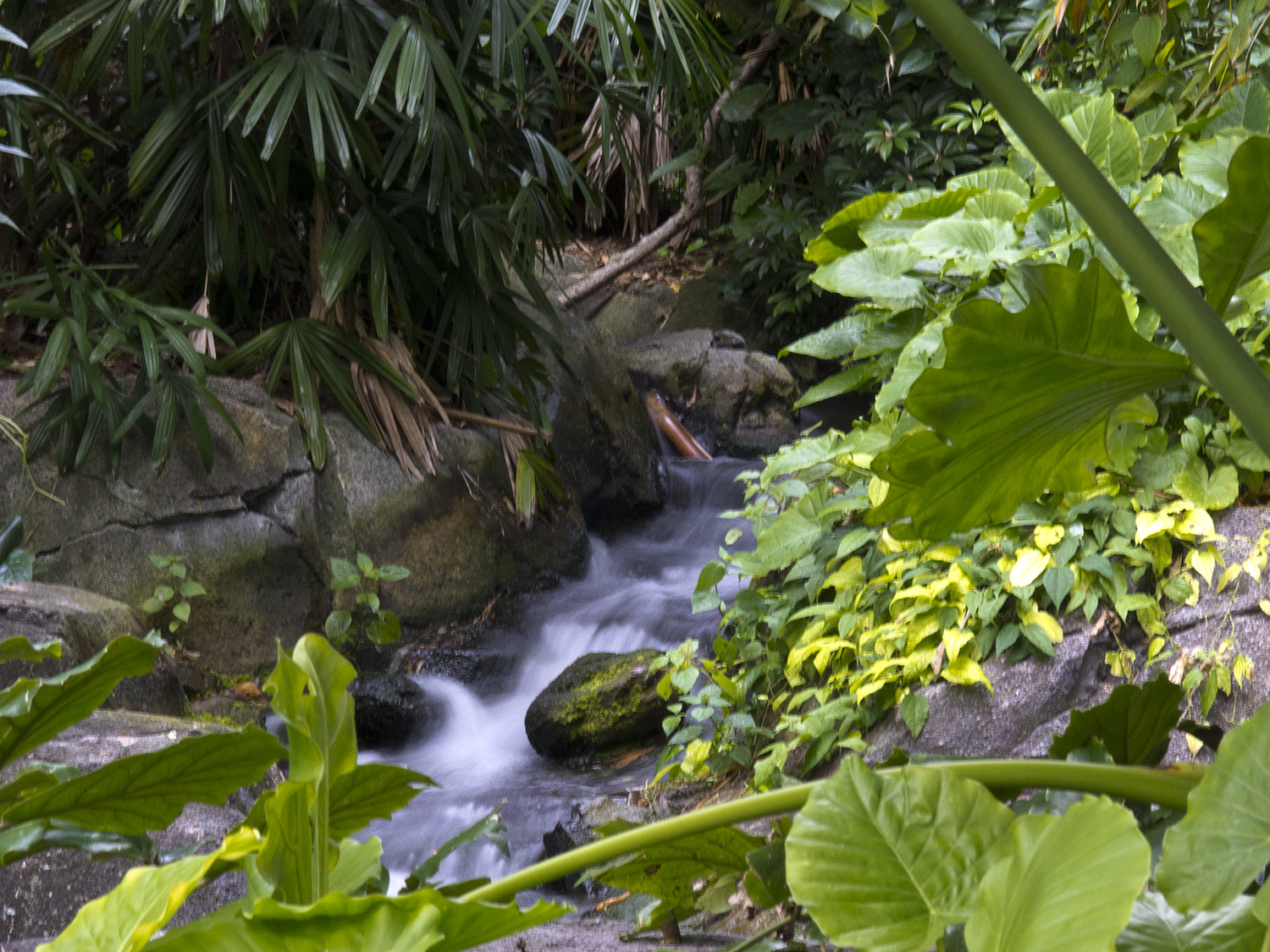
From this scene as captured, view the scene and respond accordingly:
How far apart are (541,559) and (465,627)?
59cm

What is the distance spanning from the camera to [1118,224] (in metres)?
0.37

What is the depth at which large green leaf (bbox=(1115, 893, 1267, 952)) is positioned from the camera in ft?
1.24

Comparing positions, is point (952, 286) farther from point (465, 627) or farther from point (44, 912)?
point (465, 627)

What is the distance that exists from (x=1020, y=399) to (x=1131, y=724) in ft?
0.68

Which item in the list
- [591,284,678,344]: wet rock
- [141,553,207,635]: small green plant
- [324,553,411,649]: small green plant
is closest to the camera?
[141,553,207,635]: small green plant

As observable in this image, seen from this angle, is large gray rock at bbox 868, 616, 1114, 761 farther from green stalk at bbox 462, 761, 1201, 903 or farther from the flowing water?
green stalk at bbox 462, 761, 1201, 903

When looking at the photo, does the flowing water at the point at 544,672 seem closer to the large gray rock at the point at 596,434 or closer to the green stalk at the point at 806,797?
the large gray rock at the point at 596,434

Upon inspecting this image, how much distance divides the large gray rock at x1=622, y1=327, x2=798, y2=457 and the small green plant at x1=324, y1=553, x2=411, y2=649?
3.28 m

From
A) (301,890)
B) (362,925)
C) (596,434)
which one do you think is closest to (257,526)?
(596,434)

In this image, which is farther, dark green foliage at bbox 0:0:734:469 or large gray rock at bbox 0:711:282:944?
dark green foliage at bbox 0:0:734:469

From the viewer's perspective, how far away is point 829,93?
21.5ft

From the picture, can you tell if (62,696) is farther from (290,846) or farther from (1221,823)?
(1221,823)

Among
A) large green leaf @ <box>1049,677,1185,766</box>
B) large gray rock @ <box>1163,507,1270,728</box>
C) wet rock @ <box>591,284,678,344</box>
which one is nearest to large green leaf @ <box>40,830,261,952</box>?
large green leaf @ <box>1049,677,1185,766</box>

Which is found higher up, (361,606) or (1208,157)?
(1208,157)
